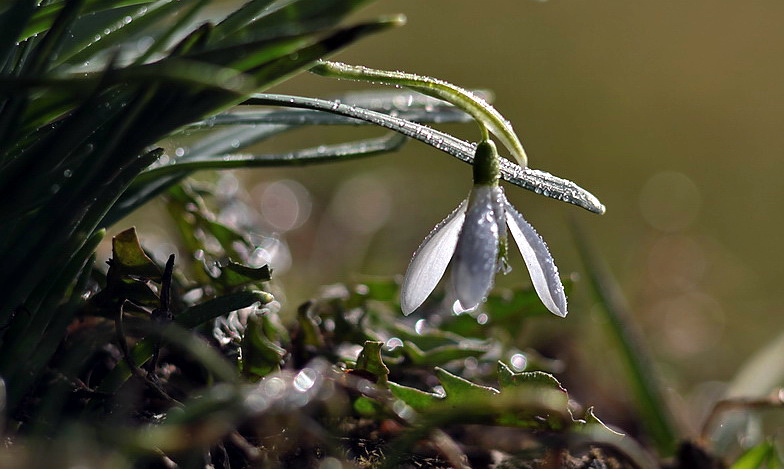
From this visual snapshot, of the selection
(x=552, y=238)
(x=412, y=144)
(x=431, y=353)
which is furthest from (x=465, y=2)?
(x=431, y=353)

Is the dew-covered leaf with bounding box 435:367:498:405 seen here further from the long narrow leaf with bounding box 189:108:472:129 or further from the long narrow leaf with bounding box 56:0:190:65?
the long narrow leaf with bounding box 56:0:190:65

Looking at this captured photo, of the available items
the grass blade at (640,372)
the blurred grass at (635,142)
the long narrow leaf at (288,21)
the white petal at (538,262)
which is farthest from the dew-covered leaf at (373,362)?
the blurred grass at (635,142)

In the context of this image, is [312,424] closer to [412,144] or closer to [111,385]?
[111,385]

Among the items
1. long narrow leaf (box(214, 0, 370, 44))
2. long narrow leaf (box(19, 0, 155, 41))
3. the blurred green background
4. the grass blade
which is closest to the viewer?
long narrow leaf (box(214, 0, 370, 44))

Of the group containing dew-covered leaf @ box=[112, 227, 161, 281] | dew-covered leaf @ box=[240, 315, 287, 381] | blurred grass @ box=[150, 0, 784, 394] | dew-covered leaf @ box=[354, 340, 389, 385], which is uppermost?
dew-covered leaf @ box=[112, 227, 161, 281]

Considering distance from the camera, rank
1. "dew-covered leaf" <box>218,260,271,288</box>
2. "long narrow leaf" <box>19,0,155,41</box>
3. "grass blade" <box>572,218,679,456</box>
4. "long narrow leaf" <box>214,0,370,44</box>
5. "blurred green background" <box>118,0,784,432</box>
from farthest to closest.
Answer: "blurred green background" <box>118,0,784,432</box> < "grass blade" <box>572,218,679,456</box> < "dew-covered leaf" <box>218,260,271,288</box> < "long narrow leaf" <box>19,0,155,41</box> < "long narrow leaf" <box>214,0,370,44</box>

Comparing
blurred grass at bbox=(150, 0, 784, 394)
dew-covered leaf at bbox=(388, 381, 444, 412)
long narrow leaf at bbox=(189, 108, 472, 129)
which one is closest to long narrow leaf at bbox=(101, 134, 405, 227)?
long narrow leaf at bbox=(189, 108, 472, 129)

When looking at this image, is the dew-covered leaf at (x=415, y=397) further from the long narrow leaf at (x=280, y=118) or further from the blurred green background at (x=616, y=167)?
the blurred green background at (x=616, y=167)

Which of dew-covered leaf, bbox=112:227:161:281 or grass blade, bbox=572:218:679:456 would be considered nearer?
dew-covered leaf, bbox=112:227:161:281
